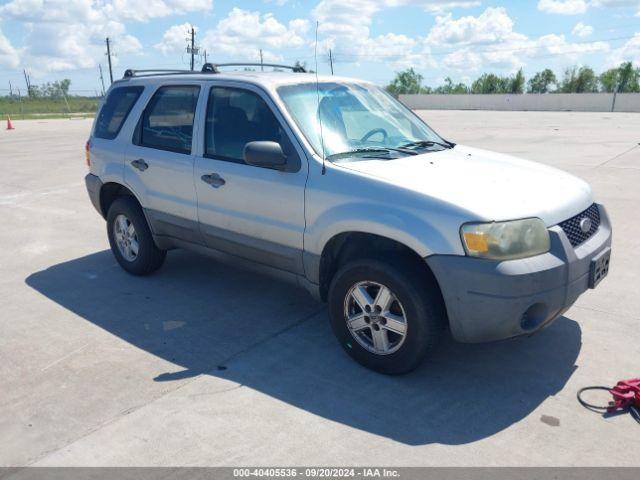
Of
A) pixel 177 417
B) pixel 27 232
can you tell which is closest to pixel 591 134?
pixel 27 232

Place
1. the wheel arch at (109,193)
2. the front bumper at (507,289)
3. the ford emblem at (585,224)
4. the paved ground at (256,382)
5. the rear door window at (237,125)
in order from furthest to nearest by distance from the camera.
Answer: the wheel arch at (109,193) < the rear door window at (237,125) < the ford emblem at (585,224) < the front bumper at (507,289) < the paved ground at (256,382)

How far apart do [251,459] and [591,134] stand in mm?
21812

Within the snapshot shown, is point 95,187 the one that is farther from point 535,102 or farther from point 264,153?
point 535,102

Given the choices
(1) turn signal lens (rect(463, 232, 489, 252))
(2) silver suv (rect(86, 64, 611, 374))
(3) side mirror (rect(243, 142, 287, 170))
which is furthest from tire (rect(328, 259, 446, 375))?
(3) side mirror (rect(243, 142, 287, 170))

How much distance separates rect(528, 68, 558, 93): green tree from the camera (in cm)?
7794

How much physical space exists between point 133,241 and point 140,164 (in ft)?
2.69

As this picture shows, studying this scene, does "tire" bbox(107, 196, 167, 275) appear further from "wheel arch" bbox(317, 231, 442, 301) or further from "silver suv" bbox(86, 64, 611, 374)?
"wheel arch" bbox(317, 231, 442, 301)

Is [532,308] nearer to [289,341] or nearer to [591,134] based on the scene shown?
[289,341]

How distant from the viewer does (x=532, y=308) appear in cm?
339

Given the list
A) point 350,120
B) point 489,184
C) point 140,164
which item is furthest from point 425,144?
point 140,164

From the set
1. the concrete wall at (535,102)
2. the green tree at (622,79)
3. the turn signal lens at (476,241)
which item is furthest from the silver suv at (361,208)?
the green tree at (622,79)

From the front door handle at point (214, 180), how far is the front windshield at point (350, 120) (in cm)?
81

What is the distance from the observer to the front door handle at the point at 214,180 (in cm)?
457

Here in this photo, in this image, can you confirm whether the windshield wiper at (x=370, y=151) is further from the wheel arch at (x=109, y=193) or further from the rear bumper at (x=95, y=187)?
the rear bumper at (x=95, y=187)
